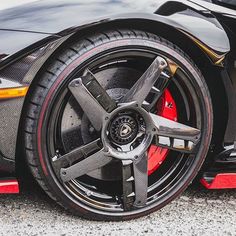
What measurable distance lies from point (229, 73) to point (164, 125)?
0.38 metres

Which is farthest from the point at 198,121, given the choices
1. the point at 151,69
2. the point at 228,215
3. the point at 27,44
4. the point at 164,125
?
the point at 27,44

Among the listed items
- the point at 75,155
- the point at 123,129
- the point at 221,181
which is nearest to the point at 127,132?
the point at 123,129

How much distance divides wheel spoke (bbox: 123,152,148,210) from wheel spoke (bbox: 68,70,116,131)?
26 centimetres

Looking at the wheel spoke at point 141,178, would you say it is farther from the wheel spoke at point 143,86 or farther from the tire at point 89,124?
the wheel spoke at point 143,86

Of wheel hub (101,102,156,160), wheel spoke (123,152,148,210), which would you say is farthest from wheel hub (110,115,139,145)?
wheel spoke (123,152,148,210)

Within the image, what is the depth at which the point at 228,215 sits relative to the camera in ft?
9.09

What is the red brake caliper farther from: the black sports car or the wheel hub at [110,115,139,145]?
the wheel hub at [110,115,139,145]

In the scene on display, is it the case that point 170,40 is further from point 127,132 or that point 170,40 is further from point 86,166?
point 86,166

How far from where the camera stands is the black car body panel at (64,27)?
225 centimetres

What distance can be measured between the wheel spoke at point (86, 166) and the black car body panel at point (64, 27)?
244mm

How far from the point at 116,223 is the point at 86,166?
0.35m

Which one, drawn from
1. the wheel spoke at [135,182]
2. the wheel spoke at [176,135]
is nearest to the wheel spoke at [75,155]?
the wheel spoke at [135,182]

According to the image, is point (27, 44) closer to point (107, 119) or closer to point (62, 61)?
point (62, 61)

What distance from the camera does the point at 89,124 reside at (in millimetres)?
2533
